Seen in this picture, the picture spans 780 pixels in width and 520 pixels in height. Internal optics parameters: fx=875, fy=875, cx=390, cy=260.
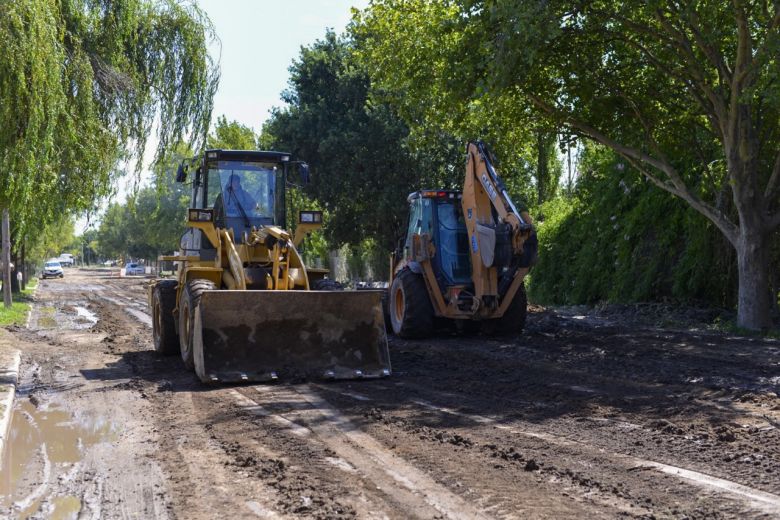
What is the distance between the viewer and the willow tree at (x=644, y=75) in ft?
48.0

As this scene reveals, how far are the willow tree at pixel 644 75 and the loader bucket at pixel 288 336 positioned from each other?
5.88 meters

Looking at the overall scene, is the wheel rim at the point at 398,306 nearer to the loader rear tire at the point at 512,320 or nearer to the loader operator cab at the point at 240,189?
the loader rear tire at the point at 512,320

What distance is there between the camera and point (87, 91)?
472 inches

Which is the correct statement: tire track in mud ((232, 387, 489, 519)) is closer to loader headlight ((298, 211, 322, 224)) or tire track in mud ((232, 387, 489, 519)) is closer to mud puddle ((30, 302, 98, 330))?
loader headlight ((298, 211, 322, 224))

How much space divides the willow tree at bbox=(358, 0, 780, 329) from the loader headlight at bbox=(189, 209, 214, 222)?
18.1 feet

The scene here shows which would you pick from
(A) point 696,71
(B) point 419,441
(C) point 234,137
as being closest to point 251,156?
(B) point 419,441

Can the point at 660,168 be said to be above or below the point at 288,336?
above

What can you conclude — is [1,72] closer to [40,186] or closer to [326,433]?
[40,186]

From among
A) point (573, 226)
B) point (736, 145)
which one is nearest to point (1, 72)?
point (736, 145)

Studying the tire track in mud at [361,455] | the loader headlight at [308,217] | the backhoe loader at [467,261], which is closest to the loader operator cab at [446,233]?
the backhoe loader at [467,261]

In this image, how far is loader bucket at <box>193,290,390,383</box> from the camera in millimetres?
10336

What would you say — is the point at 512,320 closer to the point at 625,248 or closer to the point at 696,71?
the point at 696,71

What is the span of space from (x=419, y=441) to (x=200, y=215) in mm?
6104

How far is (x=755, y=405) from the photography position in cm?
834
